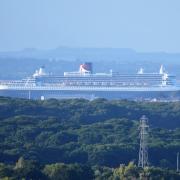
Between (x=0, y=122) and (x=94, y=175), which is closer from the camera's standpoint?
(x=94, y=175)

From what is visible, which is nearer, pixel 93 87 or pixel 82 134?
pixel 82 134

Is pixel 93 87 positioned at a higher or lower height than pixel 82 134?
higher

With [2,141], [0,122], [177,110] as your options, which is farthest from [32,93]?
[2,141]

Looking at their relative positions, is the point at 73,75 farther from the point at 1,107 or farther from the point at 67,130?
the point at 67,130

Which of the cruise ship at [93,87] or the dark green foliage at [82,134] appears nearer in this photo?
the dark green foliage at [82,134]

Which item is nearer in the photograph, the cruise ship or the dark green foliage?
the dark green foliage

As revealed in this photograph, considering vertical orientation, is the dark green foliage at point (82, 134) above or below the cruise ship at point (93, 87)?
below

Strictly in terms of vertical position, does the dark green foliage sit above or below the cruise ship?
below

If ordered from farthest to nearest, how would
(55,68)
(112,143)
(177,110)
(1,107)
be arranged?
(55,68) → (177,110) → (1,107) → (112,143)
